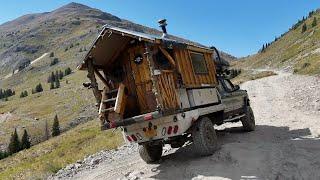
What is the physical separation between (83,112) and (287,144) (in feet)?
291

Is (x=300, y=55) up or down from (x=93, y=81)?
up

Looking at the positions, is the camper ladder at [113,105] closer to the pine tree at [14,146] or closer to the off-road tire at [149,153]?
the off-road tire at [149,153]

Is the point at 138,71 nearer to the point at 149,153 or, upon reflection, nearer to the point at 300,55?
the point at 149,153

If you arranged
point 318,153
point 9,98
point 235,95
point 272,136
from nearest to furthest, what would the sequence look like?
point 318,153 → point 272,136 → point 235,95 → point 9,98

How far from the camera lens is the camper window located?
14.1m

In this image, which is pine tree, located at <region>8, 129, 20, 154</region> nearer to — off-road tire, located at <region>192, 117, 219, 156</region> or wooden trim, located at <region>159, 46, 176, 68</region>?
off-road tire, located at <region>192, 117, 219, 156</region>

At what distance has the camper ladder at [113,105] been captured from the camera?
12633 millimetres

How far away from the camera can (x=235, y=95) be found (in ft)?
56.7

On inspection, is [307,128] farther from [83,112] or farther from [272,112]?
[83,112]

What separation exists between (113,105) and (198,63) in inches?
127

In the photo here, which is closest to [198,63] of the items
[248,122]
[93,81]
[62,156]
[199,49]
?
[199,49]

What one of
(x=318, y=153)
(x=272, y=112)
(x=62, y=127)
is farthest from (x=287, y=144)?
(x=62, y=127)

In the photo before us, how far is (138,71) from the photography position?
44.1 feet

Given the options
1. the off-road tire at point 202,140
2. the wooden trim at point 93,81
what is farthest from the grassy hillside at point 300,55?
the wooden trim at point 93,81
